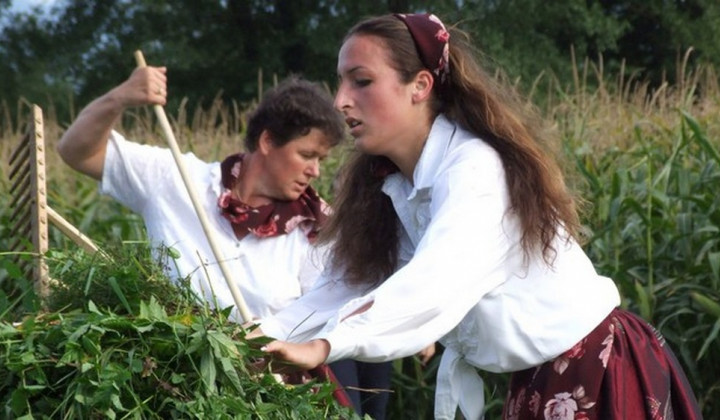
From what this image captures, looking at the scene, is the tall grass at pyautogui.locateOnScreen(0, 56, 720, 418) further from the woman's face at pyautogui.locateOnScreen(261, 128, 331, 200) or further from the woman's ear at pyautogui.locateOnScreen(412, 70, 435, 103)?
the woman's ear at pyautogui.locateOnScreen(412, 70, 435, 103)

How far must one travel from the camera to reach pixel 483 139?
291cm

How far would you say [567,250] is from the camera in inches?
118

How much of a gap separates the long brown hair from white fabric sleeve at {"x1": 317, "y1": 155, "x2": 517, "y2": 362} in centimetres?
9

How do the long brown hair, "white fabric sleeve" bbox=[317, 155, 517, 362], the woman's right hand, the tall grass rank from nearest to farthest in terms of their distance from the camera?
"white fabric sleeve" bbox=[317, 155, 517, 362]
the long brown hair
the woman's right hand
the tall grass

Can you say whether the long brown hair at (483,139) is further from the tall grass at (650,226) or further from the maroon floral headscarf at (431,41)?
the tall grass at (650,226)

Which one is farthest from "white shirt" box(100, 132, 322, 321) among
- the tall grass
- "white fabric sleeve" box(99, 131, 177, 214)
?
the tall grass

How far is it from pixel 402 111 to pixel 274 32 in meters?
15.1

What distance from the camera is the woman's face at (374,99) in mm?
2879

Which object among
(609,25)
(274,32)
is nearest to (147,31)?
(274,32)

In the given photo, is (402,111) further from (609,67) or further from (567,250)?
(609,67)

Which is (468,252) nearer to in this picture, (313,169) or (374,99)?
(374,99)

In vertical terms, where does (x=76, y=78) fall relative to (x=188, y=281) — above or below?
below

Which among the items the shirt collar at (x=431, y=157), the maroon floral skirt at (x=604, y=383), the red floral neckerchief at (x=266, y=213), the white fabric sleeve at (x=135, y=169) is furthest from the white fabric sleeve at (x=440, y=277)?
the white fabric sleeve at (x=135, y=169)

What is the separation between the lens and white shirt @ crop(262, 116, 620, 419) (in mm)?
2578
